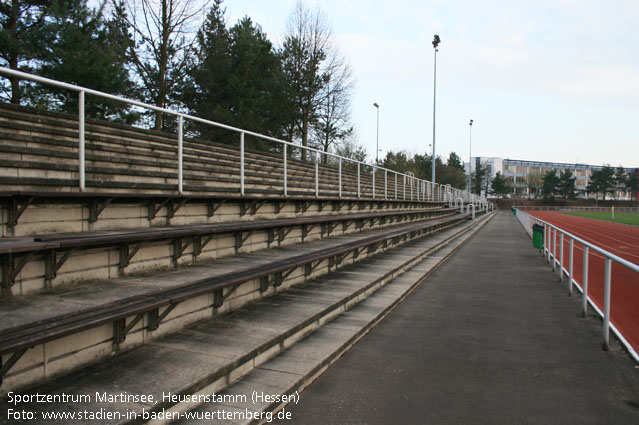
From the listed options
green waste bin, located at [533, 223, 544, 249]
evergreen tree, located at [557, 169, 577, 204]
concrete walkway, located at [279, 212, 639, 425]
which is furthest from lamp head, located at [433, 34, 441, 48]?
Result: evergreen tree, located at [557, 169, 577, 204]

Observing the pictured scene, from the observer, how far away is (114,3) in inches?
765

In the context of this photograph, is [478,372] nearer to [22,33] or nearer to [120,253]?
[120,253]

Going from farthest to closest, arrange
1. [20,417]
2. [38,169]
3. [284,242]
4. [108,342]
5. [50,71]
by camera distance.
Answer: [50,71] < [284,242] < [38,169] < [108,342] < [20,417]

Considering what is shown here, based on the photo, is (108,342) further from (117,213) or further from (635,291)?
(635,291)

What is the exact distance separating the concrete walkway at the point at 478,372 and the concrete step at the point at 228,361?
257 mm

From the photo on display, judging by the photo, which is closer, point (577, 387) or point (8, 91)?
point (577, 387)

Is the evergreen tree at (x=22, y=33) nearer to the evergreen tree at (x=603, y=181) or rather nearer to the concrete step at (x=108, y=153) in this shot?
the concrete step at (x=108, y=153)

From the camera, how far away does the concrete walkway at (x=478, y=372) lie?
3.50 metres

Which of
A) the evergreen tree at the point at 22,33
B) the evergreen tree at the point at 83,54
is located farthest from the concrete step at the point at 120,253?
the evergreen tree at the point at 22,33

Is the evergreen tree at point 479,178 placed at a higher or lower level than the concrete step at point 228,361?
higher

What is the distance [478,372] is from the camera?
440 cm

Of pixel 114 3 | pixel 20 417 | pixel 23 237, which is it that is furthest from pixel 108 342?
pixel 114 3

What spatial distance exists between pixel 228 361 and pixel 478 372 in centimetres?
249

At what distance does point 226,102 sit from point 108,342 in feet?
79.5
